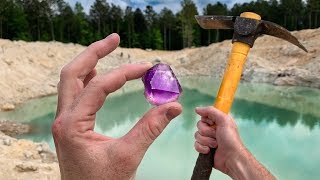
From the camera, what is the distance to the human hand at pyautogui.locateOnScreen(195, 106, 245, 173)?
2597mm

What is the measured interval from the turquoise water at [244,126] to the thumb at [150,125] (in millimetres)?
8409

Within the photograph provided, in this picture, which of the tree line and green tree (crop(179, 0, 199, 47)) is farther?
green tree (crop(179, 0, 199, 47))

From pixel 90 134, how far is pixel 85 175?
17 centimetres

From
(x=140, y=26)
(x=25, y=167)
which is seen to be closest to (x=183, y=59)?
(x=140, y=26)

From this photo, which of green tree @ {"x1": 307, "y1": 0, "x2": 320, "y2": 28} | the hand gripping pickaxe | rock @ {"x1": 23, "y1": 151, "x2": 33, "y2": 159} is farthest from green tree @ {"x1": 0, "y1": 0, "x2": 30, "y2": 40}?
the hand gripping pickaxe

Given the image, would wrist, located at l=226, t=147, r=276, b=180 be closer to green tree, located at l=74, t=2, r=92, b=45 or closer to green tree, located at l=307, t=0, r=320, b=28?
green tree, located at l=74, t=2, r=92, b=45

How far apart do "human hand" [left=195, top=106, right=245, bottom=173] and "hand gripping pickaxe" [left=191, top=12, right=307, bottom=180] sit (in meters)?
0.06

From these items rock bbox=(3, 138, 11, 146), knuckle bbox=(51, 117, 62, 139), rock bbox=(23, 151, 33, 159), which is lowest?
rock bbox=(23, 151, 33, 159)

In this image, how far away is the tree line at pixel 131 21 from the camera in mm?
51938

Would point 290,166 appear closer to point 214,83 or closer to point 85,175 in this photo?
point 85,175

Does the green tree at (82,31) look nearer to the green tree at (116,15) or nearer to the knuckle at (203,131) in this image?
the green tree at (116,15)

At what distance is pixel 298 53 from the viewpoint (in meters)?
32.6

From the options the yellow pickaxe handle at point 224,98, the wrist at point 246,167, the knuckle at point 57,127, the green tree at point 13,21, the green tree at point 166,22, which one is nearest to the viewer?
the knuckle at point 57,127

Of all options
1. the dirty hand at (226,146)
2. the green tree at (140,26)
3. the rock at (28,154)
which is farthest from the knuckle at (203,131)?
the green tree at (140,26)
